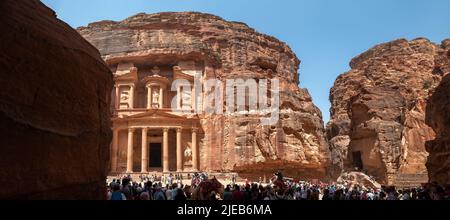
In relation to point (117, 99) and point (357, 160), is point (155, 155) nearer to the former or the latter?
point (117, 99)

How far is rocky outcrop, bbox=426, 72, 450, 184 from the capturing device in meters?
17.1

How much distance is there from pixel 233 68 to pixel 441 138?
1030 inches

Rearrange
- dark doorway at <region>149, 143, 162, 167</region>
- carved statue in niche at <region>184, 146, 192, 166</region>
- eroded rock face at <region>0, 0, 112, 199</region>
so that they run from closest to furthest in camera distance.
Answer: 1. eroded rock face at <region>0, 0, 112, 199</region>
2. carved statue in niche at <region>184, 146, 192, 166</region>
3. dark doorway at <region>149, 143, 162, 167</region>

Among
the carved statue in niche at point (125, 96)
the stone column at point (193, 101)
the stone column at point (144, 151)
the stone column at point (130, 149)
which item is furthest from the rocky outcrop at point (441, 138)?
the carved statue in niche at point (125, 96)

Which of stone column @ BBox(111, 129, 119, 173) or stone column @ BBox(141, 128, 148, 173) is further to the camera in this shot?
stone column @ BBox(111, 129, 119, 173)

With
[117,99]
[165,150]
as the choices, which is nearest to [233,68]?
[165,150]

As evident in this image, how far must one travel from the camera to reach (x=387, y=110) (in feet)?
139

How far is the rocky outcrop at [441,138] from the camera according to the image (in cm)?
1712

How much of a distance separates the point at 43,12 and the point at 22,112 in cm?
211

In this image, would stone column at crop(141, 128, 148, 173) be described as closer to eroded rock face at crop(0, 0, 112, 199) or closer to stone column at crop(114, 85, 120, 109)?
stone column at crop(114, 85, 120, 109)

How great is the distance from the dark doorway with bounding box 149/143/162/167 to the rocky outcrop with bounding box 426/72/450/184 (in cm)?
2713

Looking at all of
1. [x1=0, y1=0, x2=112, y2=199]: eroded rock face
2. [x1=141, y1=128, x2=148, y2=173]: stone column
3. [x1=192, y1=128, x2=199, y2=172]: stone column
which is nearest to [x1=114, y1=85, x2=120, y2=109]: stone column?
[x1=141, y1=128, x2=148, y2=173]: stone column

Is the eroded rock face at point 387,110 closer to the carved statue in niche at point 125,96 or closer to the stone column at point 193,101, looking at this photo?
the stone column at point 193,101

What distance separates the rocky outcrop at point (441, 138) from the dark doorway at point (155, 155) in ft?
89.0
